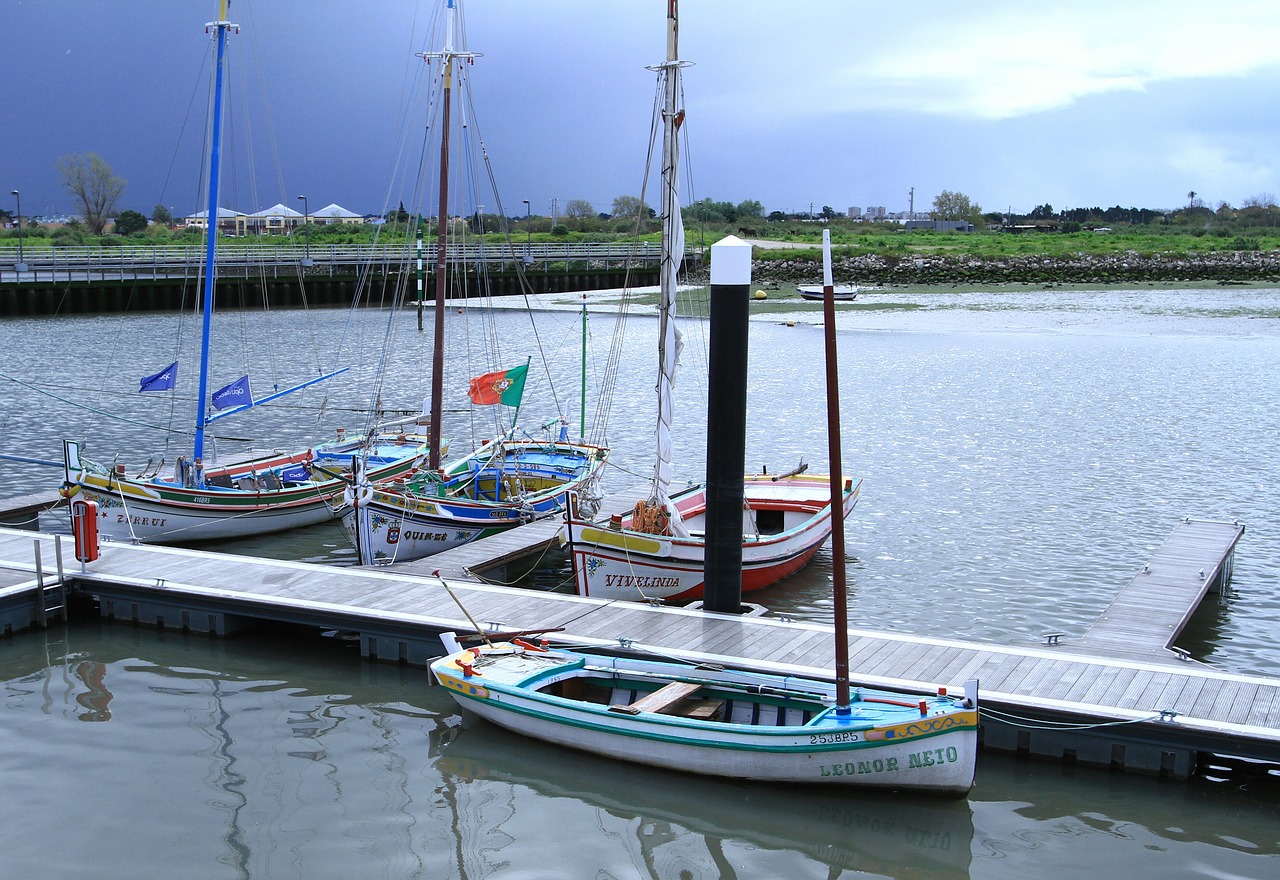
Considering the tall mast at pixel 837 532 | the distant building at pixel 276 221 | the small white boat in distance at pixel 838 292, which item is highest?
the distant building at pixel 276 221

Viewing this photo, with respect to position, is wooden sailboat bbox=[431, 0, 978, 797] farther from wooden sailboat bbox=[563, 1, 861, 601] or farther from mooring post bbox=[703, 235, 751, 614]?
wooden sailboat bbox=[563, 1, 861, 601]

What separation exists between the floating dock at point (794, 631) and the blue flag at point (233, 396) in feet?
16.1

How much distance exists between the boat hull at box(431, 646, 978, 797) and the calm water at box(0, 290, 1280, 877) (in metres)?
0.30

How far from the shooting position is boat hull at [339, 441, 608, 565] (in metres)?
19.7

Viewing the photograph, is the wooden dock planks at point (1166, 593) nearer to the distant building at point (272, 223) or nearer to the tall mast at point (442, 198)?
the tall mast at point (442, 198)

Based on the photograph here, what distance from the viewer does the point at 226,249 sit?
88.7m

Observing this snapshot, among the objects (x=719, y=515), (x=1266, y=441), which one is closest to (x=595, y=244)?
(x=1266, y=441)

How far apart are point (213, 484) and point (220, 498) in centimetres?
152

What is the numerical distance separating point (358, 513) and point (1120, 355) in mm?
44464

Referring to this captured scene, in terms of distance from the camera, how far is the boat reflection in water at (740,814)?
35.2ft

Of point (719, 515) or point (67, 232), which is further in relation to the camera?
point (67, 232)

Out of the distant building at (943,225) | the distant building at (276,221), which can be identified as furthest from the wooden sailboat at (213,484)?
the distant building at (943,225)

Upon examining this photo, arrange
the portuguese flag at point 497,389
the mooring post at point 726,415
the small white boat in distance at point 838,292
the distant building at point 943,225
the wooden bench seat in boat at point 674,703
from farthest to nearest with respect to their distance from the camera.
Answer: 1. the distant building at point 943,225
2. the small white boat in distance at point 838,292
3. the portuguese flag at point 497,389
4. the mooring post at point 726,415
5. the wooden bench seat in boat at point 674,703

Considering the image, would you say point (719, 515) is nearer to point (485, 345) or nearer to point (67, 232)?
point (485, 345)
